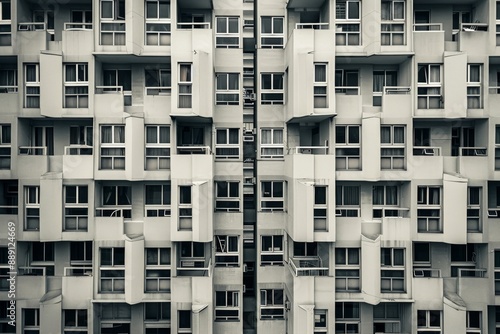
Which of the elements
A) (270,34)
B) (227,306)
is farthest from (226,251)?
(270,34)

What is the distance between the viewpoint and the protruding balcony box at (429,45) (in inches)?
535

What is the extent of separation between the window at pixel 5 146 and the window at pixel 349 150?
46.3ft

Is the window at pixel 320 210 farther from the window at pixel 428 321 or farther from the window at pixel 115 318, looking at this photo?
the window at pixel 115 318

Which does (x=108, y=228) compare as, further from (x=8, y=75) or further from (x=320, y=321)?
(x=320, y=321)

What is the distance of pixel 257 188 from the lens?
15.2 m

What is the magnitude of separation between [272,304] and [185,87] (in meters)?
10.6

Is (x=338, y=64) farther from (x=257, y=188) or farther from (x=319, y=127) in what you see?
(x=257, y=188)

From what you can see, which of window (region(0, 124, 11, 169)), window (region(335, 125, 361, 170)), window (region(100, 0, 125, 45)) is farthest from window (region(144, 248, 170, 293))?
window (region(100, 0, 125, 45))

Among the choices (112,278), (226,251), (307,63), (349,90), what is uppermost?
(307,63)

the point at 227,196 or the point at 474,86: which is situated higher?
the point at 474,86

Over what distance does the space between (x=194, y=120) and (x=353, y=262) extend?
932 cm

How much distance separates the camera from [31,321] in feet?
45.2

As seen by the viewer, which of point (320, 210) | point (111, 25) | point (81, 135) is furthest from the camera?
point (81, 135)

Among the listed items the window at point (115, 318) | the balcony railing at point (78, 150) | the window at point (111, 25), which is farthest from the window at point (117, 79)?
the window at point (115, 318)
